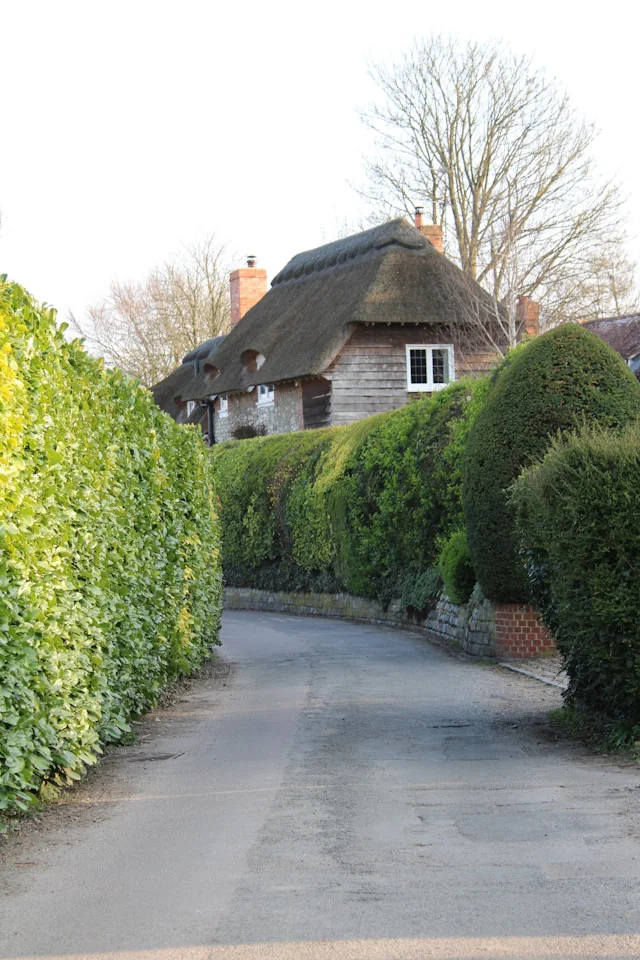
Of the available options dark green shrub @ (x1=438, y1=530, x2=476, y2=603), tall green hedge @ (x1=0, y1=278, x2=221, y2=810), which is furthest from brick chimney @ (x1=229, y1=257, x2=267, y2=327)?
tall green hedge @ (x1=0, y1=278, x2=221, y2=810)

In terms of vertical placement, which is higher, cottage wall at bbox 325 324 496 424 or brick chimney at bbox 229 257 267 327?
brick chimney at bbox 229 257 267 327

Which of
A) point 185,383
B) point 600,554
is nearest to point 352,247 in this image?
point 185,383

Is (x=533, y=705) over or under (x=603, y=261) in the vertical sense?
under

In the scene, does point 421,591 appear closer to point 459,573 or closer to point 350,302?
point 459,573

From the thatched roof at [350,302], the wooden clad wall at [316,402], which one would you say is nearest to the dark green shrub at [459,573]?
the thatched roof at [350,302]

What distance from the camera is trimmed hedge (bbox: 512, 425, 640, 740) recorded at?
319 inches

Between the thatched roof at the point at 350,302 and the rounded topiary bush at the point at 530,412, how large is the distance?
19.9 m

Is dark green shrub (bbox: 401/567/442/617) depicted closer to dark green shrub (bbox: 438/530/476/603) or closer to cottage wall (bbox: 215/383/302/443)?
dark green shrub (bbox: 438/530/476/603)

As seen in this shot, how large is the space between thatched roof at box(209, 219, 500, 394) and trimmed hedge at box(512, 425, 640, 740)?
25723mm

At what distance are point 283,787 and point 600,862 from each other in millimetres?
2655

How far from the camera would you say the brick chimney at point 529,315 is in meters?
36.3

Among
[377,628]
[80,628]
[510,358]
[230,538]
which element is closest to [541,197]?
[230,538]

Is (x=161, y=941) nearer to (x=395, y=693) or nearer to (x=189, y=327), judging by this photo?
(x=395, y=693)

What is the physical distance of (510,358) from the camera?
15.6 meters
